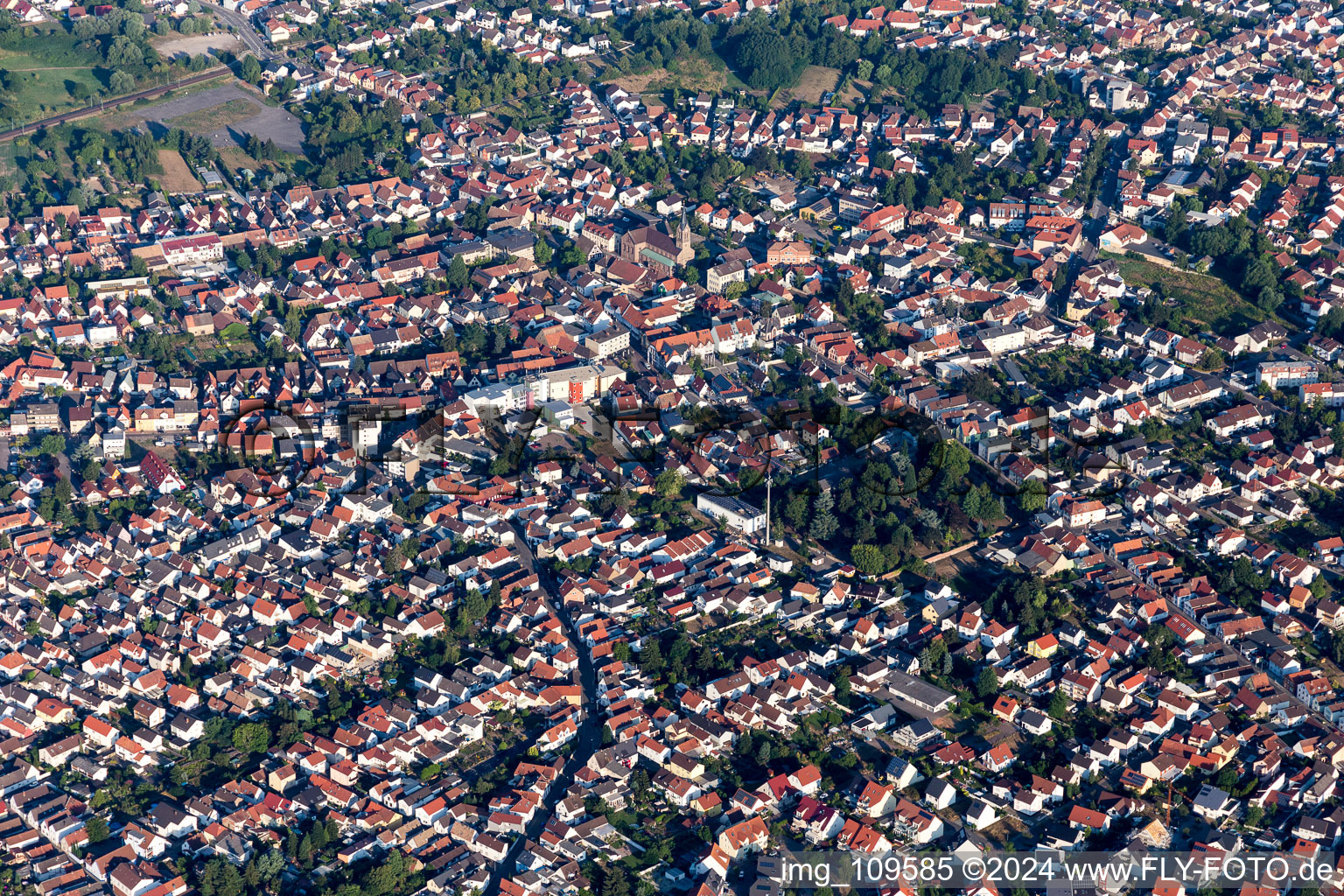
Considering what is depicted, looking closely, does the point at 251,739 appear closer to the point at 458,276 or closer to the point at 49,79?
the point at 458,276

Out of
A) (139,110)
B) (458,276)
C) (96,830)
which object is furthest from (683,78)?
(96,830)

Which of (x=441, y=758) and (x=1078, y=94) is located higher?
(x=1078, y=94)

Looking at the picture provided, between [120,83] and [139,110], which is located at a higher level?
[120,83]

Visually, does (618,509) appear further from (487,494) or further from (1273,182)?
(1273,182)

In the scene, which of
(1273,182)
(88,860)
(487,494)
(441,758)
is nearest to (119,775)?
(88,860)

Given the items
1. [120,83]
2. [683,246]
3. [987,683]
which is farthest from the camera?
[120,83]

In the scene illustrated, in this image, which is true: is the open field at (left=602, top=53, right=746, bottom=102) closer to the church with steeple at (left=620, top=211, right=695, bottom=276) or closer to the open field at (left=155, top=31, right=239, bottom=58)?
the church with steeple at (left=620, top=211, right=695, bottom=276)
